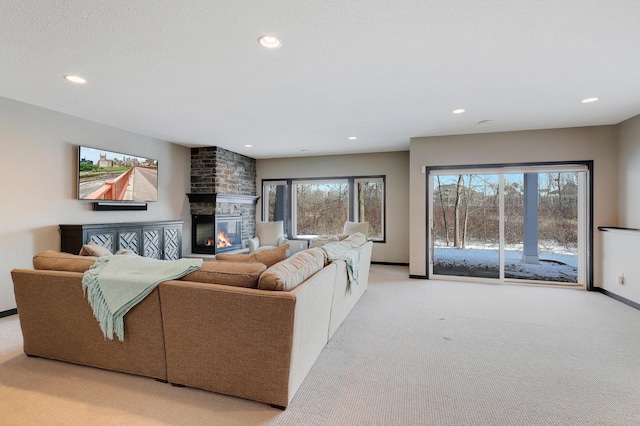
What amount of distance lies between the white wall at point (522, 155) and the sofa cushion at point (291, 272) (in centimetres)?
320

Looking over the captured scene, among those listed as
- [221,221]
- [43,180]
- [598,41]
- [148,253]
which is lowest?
[148,253]

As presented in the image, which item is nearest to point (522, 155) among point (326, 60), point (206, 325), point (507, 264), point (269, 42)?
point (507, 264)

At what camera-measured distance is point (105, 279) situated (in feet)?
6.70

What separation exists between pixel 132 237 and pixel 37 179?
127cm

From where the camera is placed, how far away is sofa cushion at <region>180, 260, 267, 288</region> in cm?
190

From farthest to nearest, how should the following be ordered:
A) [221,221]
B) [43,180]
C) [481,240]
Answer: [221,221] → [481,240] → [43,180]

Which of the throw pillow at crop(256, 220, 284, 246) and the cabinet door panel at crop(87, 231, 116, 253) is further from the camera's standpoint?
the throw pillow at crop(256, 220, 284, 246)

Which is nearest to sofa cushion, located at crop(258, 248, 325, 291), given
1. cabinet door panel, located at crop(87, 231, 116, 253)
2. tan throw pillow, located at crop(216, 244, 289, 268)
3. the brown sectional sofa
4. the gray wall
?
the brown sectional sofa

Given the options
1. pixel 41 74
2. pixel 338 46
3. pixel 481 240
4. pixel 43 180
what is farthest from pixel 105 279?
pixel 481 240

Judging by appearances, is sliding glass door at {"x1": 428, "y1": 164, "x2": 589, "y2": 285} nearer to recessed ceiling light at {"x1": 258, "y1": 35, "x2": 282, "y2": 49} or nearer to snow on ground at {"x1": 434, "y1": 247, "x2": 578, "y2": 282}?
snow on ground at {"x1": 434, "y1": 247, "x2": 578, "y2": 282}

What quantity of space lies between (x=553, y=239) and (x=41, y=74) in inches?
265

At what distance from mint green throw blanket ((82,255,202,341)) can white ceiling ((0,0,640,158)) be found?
1581mm

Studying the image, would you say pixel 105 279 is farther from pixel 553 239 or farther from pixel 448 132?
pixel 553 239

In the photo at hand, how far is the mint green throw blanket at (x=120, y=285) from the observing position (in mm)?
1974
